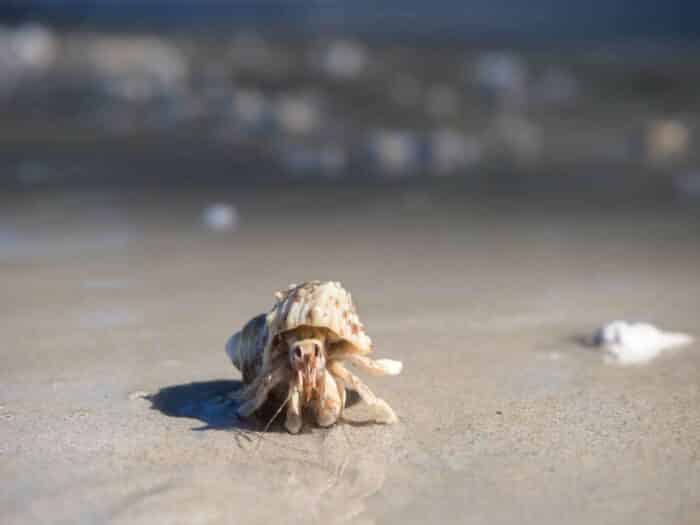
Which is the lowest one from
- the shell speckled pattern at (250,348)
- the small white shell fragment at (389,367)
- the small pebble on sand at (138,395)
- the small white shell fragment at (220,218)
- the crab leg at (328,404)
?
the small pebble on sand at (138,395)

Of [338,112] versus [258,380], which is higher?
[338,112]

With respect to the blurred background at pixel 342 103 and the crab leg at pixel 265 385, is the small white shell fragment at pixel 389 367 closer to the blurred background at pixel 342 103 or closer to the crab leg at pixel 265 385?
the crab leg at pixel 265 385

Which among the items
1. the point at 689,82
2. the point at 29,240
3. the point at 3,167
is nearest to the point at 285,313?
the point at 29,240

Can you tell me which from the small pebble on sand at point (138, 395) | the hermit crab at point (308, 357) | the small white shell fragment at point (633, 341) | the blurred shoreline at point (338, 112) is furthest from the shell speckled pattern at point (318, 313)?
the blurred shoreline at point (338, 112)

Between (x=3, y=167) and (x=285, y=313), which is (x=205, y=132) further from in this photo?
(x=285, y=313)

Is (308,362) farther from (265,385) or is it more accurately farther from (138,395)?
(138,395)

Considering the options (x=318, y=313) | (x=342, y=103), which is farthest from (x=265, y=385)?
(x=342, y=103)

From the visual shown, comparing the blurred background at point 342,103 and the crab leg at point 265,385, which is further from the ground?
the blurred background at point 342,103
